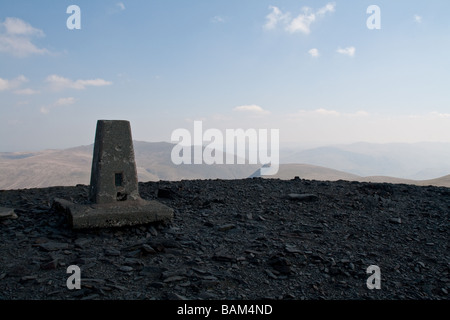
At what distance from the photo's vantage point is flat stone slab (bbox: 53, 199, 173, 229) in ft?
24.6

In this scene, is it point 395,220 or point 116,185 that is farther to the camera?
point 395,220

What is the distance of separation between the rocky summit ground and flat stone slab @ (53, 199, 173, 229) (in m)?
0.19

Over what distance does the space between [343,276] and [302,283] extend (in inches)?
34.6

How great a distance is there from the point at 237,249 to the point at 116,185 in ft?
11.0

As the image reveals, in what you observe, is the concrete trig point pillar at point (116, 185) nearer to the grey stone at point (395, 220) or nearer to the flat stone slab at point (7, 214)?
the flat stone slab at point (7, 214)

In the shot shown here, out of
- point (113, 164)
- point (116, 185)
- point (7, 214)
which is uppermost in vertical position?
point (113, 164)

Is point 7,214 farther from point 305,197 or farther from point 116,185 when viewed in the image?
point 305,197

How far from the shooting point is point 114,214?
7.72 meters

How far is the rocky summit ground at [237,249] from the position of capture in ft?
18.2

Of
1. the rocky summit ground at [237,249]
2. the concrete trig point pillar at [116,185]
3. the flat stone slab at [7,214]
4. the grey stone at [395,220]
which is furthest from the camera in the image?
the grey stone at [395,220]

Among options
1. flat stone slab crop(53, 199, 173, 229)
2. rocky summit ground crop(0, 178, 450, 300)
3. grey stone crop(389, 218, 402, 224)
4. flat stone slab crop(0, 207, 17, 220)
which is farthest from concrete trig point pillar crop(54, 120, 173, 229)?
grey stone crop(389, 218, 402, 224)

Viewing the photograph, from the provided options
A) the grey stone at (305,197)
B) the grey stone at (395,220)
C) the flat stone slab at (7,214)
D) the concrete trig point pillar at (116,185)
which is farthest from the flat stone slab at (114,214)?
the grey stone at (395,220)

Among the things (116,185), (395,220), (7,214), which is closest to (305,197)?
(395,220)
